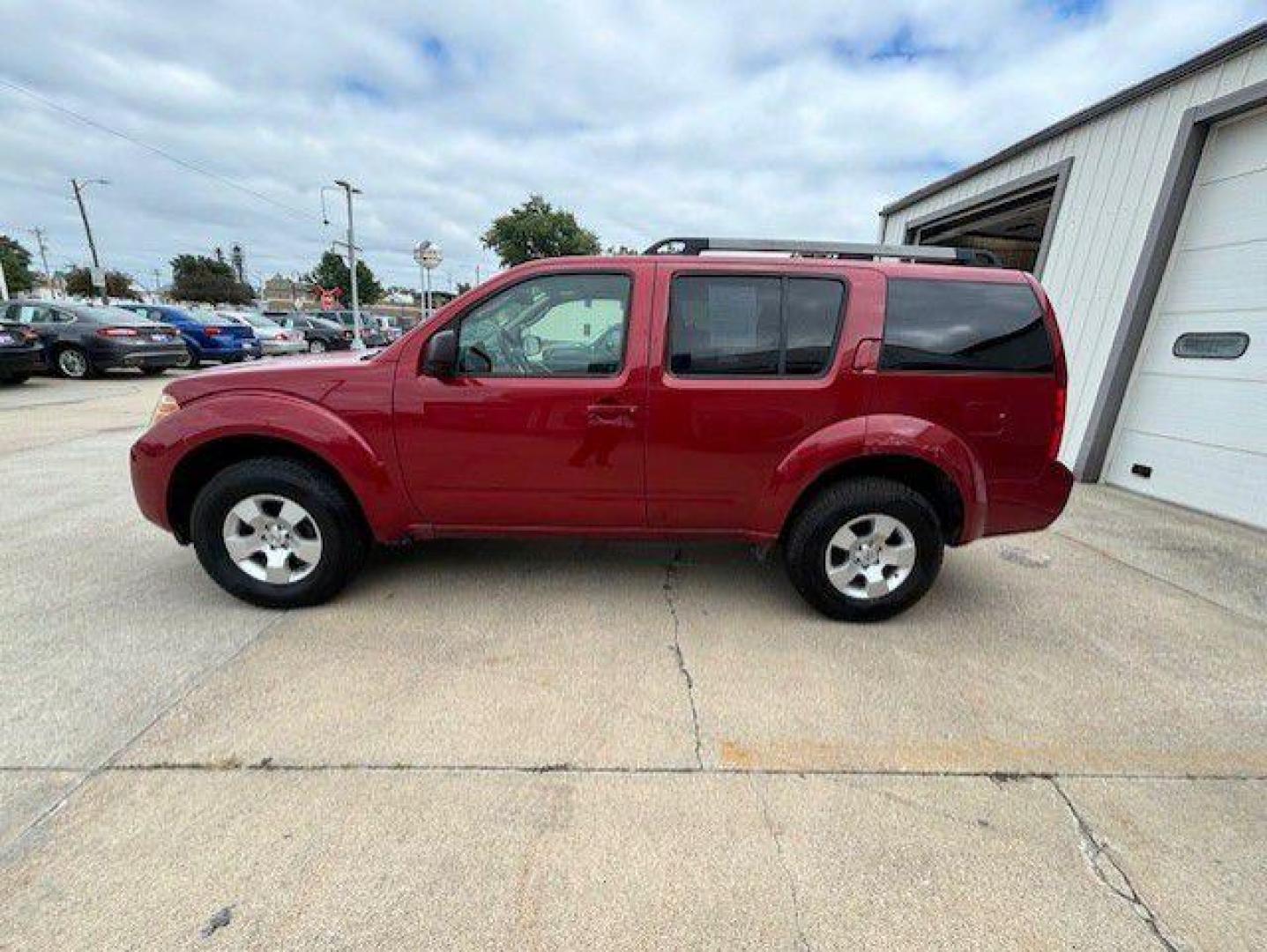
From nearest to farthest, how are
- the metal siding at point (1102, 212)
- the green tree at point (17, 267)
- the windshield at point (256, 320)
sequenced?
the metal siding at point (1102, 212) → the windshield at point (256, 320) → the green tree at point (17, 267)

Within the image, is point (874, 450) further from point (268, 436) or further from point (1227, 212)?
point (1227, 212)

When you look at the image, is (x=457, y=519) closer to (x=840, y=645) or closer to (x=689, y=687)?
(x=689, y=687)

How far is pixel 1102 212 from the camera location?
6.14 m

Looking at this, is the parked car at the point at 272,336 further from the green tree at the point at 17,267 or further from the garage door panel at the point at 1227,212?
the green tree at the point at 17,267

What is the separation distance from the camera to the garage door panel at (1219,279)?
16.3 ft

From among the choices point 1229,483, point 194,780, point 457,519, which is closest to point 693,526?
point 457,519

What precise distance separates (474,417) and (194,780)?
173cm

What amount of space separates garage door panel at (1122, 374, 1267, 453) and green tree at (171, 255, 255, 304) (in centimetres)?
8241

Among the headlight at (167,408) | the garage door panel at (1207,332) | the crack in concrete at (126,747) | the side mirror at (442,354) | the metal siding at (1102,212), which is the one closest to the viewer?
the crack in concrete at (126,747)

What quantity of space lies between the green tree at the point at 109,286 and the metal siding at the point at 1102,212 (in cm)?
7909

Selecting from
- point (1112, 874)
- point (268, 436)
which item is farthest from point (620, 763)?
point (268, 436)

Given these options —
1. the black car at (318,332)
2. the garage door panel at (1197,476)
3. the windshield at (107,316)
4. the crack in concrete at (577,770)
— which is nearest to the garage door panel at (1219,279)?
the garage door panel at (1197,476)

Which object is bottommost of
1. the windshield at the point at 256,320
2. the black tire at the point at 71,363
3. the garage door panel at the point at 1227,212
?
the black tire at the point at 71,363

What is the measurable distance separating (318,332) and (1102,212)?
71.4ft
